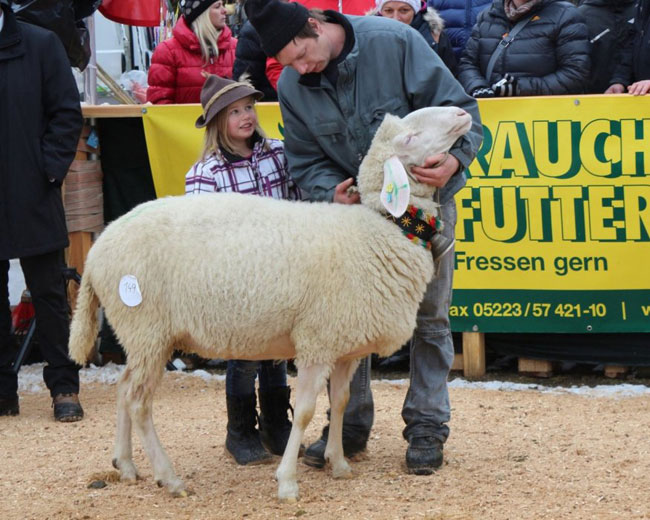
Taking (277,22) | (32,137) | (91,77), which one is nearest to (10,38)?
(32,137)

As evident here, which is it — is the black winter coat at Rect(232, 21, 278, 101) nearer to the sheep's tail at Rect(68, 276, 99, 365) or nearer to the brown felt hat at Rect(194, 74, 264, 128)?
the brown felt hat at Rect(194, 74, 264, 128)

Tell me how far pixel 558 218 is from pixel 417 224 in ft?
7.67

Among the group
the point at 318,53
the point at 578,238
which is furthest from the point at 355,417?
the point at 578,238

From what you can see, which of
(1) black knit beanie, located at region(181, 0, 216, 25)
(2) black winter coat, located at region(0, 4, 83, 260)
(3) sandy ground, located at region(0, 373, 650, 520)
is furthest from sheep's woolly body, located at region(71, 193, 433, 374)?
(1) black knit beanie, located at region(181, 0, 216, 25)

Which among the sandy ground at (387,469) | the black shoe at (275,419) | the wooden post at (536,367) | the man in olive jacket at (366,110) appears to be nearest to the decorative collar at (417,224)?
the man in olive jacket at (366,110)

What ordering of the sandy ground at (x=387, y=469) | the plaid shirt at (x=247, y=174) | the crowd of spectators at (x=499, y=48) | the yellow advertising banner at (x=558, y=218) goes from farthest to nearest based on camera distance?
the crowd of spectators at (x=499, y=48) < the yellow advertising banner at (x=558, y=218) < the plaid shirt at (x=247, y=174) < the sandy ground at (x=387, y=469)

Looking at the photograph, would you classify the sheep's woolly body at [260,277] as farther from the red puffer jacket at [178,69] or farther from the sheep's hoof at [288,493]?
the red puffer jacket at [178,69]

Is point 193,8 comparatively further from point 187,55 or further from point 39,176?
point 39,176

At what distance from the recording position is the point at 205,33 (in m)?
7.04

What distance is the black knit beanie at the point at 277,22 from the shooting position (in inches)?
152

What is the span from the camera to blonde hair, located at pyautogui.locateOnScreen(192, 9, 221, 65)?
23.0 ft

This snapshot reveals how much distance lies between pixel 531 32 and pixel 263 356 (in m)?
3.39

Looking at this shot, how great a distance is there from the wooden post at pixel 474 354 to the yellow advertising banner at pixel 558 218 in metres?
0.09

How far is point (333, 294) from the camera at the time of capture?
385 centimetres
